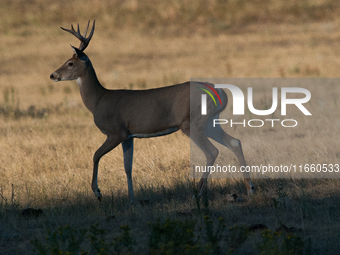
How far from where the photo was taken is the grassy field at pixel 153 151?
5953mm

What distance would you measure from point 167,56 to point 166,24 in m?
13.0

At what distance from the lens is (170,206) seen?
678 centimetres

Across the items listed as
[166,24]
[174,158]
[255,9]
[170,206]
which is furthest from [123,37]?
[170,206]

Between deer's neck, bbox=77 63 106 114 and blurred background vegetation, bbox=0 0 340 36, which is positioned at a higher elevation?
blurred background vegetation, bbox=0 0 340 36

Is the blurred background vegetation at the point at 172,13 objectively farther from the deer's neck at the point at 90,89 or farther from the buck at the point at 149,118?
the buck at the point at 149,118

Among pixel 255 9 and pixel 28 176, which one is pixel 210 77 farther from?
pixel 255 9

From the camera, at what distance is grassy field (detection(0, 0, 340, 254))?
5.95 m

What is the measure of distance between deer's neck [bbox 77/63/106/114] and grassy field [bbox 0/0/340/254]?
1353 mm

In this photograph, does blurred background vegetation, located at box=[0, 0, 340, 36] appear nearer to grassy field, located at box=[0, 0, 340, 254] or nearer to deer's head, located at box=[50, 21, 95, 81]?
grassy field, located at box=[0, 0, 340, 254]

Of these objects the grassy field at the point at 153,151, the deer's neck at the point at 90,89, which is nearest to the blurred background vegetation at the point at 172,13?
the grassy field at the point at 153,151

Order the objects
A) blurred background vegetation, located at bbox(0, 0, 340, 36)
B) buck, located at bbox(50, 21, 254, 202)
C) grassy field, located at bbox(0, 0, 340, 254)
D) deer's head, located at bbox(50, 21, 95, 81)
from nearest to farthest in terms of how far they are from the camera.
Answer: grassy field, located at bbox(0, 0, 340, 254) < buck, located at bbox(50, 21, 254, 202) < deer's head, located at bbox(50, 21, 95, 81) < blurred background vegetation, located at bbox(0, 0, 340, 36)

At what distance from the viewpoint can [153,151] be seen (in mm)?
9828

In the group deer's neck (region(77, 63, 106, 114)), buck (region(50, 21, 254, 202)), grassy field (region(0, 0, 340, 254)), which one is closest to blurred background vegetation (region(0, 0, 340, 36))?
grassy field (region(0, 0, 340, 254))

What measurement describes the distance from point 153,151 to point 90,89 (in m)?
2.52
